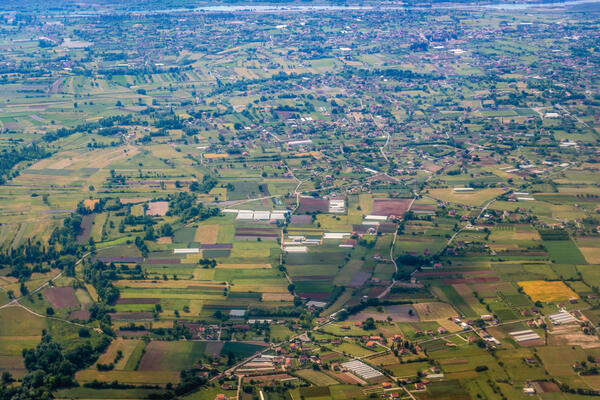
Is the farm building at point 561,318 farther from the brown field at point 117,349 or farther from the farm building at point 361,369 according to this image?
the brown field at point 117,349

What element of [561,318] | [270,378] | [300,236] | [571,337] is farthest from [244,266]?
[571,337]

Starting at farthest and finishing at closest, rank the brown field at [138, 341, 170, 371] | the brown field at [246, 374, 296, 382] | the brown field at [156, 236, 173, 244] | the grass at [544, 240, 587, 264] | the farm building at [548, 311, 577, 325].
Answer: the brown field at [156, 236, 173, 244] < the grass at [544, 240, 587, 264] < the farm building at [548, 311, 577, 325] < the brown field at [138, 341, 170, 371] < the brown field at [246, 374, 296, 382]

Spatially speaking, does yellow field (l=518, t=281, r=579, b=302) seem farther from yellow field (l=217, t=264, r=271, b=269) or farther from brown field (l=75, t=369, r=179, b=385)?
brown field (l=75, t=369, r=179, b=385)

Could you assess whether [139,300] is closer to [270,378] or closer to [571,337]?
[270,378]

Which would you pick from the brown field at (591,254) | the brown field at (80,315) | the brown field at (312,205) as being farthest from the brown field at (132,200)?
the brown field at (591,254)

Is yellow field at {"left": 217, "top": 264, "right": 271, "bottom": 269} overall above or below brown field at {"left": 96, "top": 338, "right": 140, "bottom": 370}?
below

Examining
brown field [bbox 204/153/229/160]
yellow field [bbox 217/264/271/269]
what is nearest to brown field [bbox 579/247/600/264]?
yellow field [bbox 217/264/271/269]

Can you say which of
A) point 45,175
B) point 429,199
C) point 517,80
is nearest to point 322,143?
point 429,199
